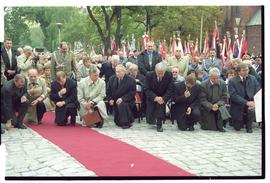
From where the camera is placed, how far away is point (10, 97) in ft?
26.9

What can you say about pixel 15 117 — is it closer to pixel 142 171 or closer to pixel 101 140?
pixel 101 140

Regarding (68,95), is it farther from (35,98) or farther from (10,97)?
(10,97)

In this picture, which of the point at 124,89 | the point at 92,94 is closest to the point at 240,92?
the point at 124,89

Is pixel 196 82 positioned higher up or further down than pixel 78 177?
higher up

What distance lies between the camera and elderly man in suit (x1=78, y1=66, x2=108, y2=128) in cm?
877

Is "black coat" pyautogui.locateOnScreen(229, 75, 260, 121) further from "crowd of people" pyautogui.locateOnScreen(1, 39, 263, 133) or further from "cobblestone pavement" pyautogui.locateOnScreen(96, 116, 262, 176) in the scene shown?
"cobblestone pavement" pyautogui.locateOnScreen(96, 116, 262, 176)

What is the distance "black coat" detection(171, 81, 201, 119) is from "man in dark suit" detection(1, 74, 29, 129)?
2.87 metres

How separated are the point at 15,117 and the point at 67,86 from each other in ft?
3.89

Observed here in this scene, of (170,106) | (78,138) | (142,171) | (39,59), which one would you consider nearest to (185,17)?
(39,59)

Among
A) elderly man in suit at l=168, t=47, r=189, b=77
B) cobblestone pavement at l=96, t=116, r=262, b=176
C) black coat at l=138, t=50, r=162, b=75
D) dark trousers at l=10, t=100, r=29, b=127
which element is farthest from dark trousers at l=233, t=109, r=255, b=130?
dark trousers at l=10, t=100, r=29, b=127

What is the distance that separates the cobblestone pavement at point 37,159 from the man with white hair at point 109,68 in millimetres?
2995

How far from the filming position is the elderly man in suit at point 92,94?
28.8ft

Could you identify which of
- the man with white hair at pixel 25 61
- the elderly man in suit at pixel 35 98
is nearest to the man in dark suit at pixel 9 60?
the man with white hair at pixel 25 61

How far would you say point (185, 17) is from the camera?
2359cm
